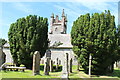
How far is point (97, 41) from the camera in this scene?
25.3 m

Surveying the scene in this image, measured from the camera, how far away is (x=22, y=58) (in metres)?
27.4

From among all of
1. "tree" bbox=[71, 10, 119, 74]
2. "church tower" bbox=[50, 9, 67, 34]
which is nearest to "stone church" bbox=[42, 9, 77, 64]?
"tree" bbox=[71, 10, 119, 74]

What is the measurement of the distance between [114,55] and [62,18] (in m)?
46.3

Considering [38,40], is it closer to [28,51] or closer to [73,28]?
[28,51]

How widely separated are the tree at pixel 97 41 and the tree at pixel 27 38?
6083 mm

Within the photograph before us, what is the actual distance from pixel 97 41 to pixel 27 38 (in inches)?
445

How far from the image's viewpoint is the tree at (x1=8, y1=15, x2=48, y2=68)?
27.2 m

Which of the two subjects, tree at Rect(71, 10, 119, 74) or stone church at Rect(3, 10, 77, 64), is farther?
stone church at Rect(3, 10, 77, 64)

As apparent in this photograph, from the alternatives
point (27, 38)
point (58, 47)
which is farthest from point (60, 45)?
point (27, 38)

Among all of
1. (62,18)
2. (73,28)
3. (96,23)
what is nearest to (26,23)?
(73,28)

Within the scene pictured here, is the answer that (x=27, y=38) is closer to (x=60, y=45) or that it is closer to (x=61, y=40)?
(x=60, y=45)

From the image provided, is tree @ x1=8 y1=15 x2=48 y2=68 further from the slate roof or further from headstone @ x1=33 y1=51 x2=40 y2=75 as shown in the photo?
the slate roof

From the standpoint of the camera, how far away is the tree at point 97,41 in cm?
2541

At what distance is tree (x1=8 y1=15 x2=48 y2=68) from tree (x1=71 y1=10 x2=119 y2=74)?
6.08 metres
